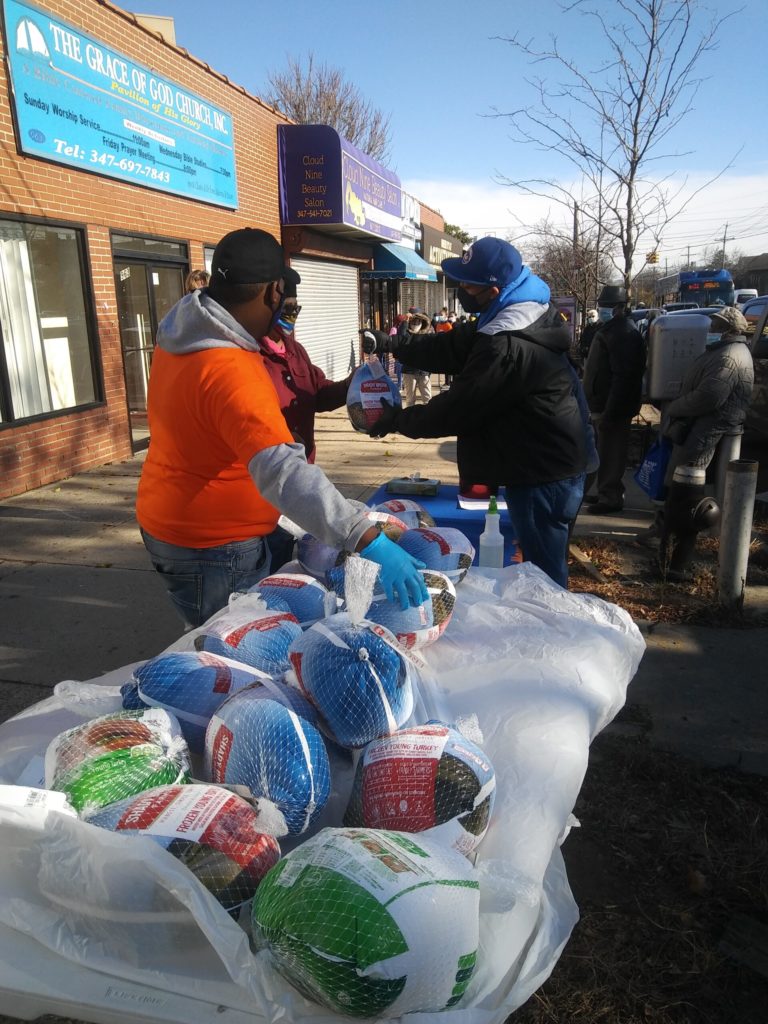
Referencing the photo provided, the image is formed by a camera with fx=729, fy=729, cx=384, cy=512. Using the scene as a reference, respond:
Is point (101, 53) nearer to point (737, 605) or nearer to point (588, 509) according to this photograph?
point (588, 509)

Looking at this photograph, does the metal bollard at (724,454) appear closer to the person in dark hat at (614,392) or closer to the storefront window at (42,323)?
the person in dark hat at (614,392)

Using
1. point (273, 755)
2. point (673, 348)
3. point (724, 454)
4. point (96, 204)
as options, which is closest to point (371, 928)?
point (273, 755)

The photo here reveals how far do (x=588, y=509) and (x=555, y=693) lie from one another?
18.1ft

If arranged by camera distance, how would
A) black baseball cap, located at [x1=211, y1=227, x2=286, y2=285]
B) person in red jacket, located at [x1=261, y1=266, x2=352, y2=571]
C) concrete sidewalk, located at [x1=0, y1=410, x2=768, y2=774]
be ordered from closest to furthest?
1. black baseball cap, located at [x1=211, y1=227, x2=286, y2=285]
2. concrete sidewalk, located at [x1=0, y1=410, x2=768, y2=774]
3. person in red jacket, located at [x1=261, y1=266, x2=352, y2=571]

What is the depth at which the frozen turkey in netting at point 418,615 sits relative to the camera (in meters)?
2.07

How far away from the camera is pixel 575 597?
8.30 feet

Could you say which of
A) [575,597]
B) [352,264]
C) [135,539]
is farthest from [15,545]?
[352,264]

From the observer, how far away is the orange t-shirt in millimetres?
1972

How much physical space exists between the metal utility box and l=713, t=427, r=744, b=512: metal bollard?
1.29 metres

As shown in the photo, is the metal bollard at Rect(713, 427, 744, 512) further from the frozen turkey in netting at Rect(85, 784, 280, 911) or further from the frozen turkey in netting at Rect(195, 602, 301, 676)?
the frozen turkey in netting at Rect(85, 784, 280, 911)

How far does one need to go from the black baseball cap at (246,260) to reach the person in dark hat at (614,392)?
211 inches

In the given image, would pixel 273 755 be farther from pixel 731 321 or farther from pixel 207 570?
pixel 731 321

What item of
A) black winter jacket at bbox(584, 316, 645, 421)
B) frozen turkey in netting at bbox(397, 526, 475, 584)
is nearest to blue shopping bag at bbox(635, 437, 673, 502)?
black winter jacket at bbox(584, 316, 645, 421)

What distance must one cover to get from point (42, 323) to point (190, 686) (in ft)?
23.8
